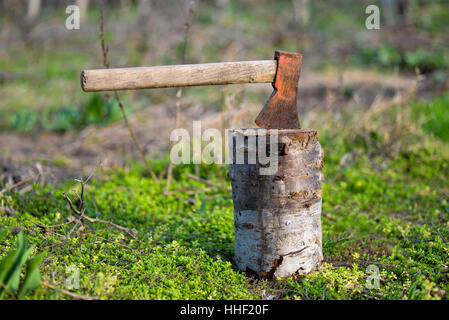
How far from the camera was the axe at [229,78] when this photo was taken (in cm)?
216

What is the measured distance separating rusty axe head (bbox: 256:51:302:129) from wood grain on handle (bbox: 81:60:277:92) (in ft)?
0.18

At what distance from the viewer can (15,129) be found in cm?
592

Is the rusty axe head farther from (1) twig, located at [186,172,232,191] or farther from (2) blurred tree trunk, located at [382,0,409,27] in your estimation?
(2) blurred tree trunk, located at [382,0,409,27]

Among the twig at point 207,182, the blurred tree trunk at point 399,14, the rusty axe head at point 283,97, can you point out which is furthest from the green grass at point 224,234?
the blurred tree trunk at point 399,14

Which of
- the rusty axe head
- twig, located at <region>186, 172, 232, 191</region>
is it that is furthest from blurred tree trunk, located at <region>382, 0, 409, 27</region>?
the rusty axe head

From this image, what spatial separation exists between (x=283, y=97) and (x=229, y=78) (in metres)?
0.37

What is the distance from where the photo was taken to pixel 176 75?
2223 mm

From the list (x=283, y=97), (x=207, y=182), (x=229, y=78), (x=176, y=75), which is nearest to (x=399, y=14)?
(x=207, y=182)

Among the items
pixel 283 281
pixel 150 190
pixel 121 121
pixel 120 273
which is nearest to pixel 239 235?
pixel 283 281

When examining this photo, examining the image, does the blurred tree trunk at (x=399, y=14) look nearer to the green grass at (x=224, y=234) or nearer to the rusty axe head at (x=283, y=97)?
the green grass at (x=224, y=234)

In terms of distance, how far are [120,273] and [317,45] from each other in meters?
10.9

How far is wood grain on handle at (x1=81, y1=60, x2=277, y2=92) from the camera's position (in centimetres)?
214

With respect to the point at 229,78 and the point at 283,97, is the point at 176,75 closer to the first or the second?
the point at 229,78
